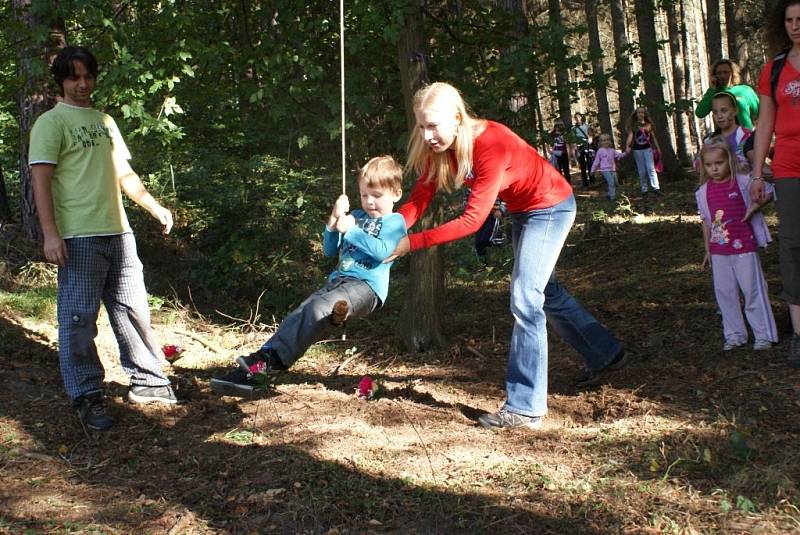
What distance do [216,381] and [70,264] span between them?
43.3 inches

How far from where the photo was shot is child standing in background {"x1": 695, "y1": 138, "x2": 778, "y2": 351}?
215 inches

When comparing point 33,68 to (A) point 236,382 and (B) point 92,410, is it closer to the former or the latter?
(B) point 92,410

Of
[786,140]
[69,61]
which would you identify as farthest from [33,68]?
[786,140]

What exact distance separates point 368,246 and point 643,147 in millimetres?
12630

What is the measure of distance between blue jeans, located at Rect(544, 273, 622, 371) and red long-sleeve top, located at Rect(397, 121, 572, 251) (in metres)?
0.71

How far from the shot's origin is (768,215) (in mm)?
10117

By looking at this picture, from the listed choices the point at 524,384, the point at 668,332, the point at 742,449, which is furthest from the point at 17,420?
the point at 668,332

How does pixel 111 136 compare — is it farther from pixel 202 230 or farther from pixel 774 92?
pixel 202 230

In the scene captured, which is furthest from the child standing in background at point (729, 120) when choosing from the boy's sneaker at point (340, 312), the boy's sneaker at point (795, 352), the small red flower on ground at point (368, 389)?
the boy's sneaker at point (340, 312)

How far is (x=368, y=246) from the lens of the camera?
14.2ft

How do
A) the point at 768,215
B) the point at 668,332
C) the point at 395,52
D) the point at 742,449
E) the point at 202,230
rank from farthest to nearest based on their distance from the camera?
1. the point at 202,230
2. the point at 768,215
3. the point at 395,52
4. the point at 668,332
5. the point at 742,449

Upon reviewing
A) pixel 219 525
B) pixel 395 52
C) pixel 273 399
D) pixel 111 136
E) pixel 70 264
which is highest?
pixel 395 52

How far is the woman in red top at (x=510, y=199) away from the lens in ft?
13.4

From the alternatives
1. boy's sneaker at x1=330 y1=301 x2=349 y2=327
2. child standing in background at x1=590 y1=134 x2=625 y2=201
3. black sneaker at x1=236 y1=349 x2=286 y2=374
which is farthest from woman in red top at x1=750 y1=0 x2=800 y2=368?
child standing in background at x1=590 y1=134 x2=625 y2=201
